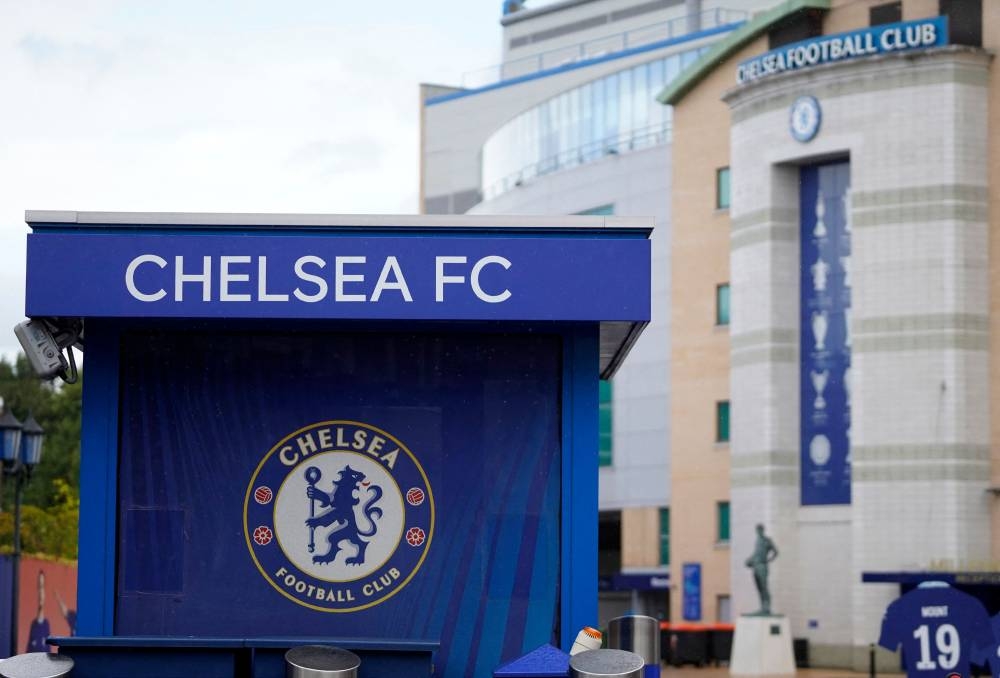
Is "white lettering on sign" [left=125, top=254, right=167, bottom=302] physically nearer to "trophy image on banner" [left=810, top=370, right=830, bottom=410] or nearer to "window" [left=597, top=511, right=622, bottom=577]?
"trophy image on banner" [left=810, top=370, right=830, bottom=410]

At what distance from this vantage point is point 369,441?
11781 mm

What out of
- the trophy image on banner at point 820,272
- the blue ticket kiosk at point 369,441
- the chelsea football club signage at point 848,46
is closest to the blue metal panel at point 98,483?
the blue ticket kiosk at point 369,441

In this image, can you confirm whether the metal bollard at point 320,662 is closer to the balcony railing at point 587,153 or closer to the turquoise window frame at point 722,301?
the turquoise window frame at point 722,301

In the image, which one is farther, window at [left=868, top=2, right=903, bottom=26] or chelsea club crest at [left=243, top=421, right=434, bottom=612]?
window at [left=868, top=2, right=903, bottom=26]

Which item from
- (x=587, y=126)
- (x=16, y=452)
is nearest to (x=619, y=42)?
(x=587, y=126)

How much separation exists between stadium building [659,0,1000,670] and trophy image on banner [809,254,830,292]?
0.17 ft

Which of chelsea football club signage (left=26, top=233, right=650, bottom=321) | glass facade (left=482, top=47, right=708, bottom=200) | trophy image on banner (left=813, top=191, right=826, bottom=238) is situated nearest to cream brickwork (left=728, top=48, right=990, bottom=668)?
trophy image on banner (left=813, top=191, right=826, bottom=238)

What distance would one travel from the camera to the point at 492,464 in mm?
11781

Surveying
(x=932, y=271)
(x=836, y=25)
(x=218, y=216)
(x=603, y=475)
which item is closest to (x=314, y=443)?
(x=218, y=216)

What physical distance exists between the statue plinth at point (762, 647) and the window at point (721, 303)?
11.9 meters

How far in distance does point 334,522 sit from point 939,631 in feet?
20.1

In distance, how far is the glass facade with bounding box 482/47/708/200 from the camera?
7969 centimetres

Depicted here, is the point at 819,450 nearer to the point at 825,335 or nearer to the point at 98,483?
the point at 825,335

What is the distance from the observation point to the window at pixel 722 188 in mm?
64875
